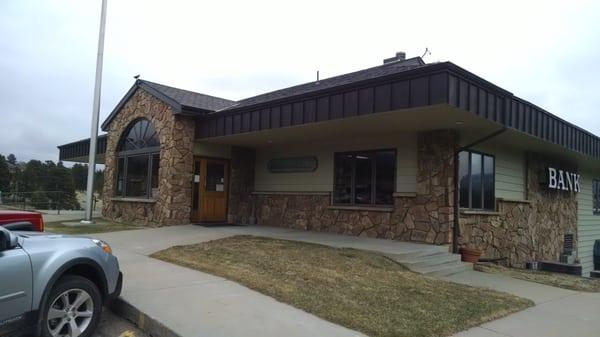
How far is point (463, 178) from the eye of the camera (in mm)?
11211

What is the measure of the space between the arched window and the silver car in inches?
399

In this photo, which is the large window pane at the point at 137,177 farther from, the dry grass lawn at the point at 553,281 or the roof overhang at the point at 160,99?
the dry grass lawn at the point at 553,281

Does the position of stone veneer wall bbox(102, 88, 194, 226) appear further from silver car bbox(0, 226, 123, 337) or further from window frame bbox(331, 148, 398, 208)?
silver car bbox(0, 226, 123, 337)

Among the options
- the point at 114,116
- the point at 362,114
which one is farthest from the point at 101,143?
the point at 362,114

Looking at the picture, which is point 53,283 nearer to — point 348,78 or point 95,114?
point 348,78

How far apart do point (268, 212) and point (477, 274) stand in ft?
24.0

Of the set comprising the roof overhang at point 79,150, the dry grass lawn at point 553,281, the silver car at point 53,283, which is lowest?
the dry grass lawn at point 553,281

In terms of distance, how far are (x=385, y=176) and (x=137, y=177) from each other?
9004mm

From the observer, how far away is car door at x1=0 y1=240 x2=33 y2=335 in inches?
141

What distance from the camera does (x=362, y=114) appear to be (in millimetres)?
9289

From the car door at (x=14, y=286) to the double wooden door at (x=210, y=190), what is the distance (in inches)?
413

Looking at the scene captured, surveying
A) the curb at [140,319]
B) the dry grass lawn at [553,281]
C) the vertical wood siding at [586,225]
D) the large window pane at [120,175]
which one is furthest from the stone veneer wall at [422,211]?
the vertical wood siding at [586,225]

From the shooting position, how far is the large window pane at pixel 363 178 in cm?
1205

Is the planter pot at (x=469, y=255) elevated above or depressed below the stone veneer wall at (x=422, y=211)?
below
